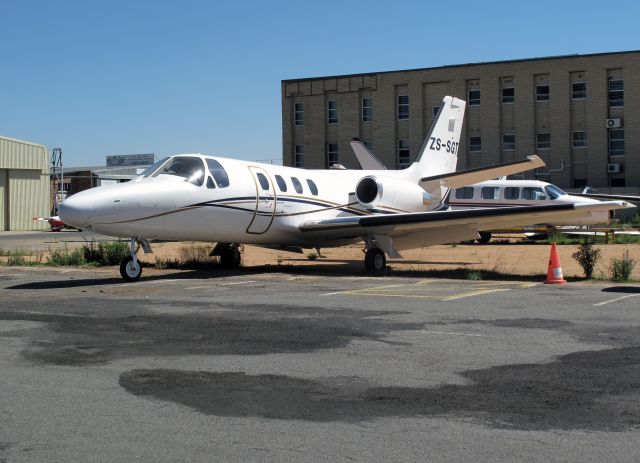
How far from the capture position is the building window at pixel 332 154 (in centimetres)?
6191

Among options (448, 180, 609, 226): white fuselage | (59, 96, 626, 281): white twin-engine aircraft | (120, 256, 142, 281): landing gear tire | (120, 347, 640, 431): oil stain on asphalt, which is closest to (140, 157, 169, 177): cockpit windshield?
(59, 96, 626, 281): white twin-engine aircraft

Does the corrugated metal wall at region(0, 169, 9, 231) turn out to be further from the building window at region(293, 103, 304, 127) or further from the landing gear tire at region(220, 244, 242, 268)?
the landing gear tire at region(220, 244, 242, 268)

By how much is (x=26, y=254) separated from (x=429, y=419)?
23.6m

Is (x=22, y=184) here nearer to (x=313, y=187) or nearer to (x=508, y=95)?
(x=508, y=95)

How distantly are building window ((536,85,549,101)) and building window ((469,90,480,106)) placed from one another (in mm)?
4020

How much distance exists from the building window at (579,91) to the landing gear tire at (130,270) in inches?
1674

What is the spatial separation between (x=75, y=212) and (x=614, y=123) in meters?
43.9

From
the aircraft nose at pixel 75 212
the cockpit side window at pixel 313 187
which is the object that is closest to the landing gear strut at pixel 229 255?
the cockpit side window at pixel 313 187

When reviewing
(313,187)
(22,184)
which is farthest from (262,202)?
(22,184)

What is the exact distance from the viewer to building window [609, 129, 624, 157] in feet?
173

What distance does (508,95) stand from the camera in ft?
182

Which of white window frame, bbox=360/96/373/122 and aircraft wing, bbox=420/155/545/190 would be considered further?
white window frame, bbox=360/96/373/122

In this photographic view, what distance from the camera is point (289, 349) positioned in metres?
8.82

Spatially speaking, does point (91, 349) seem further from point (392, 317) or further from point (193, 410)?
point (392, 317)
